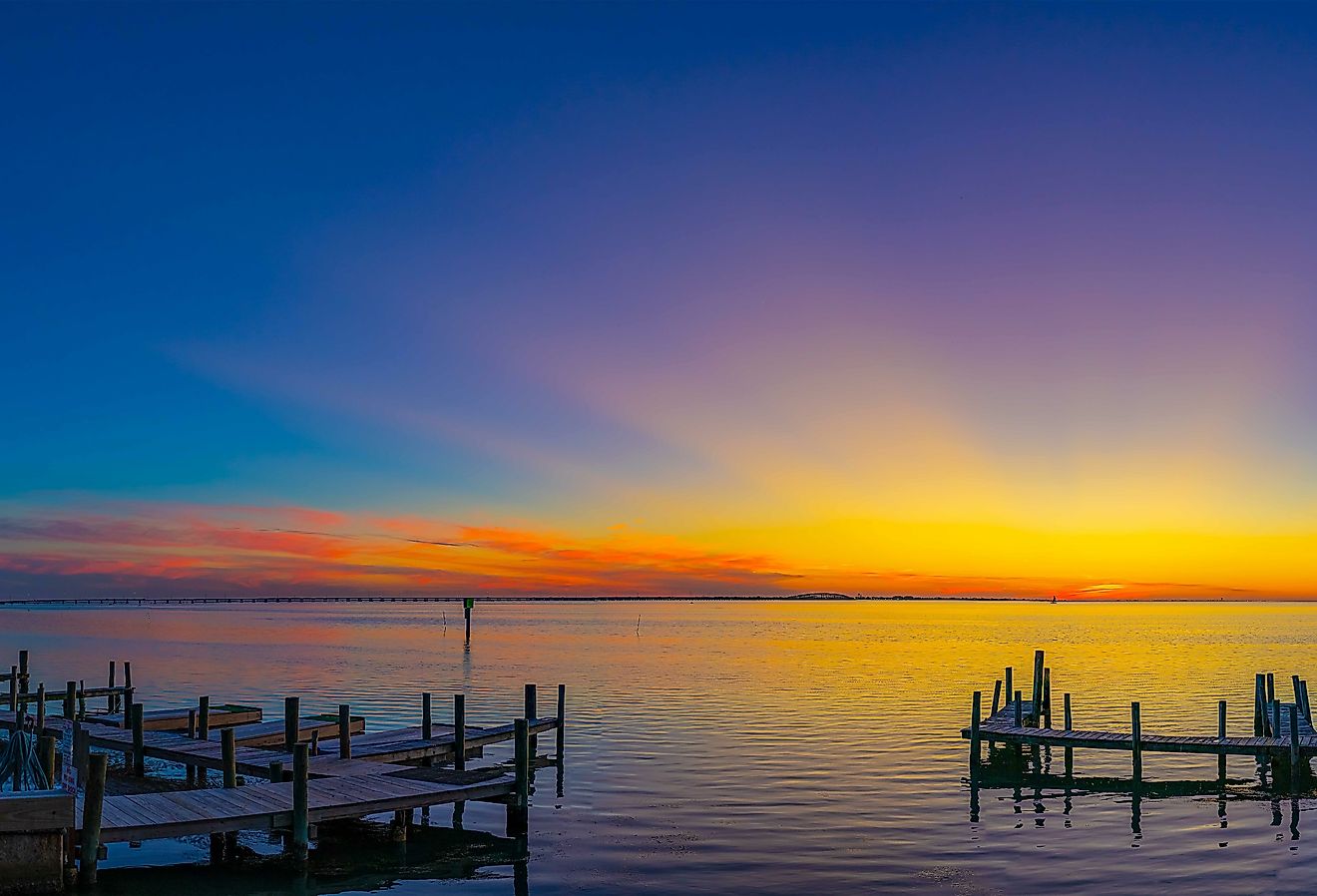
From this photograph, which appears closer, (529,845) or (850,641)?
(529,845)

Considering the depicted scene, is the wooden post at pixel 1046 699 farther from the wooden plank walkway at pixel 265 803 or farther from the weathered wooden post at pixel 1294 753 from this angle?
the wooden plank walkway at pixel 265 803

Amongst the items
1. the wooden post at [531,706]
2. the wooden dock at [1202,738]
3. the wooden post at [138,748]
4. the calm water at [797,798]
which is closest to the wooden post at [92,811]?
the calm water at [797,798]

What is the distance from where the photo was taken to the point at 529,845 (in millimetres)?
23125

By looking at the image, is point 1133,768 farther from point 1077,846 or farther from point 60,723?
point 60,723

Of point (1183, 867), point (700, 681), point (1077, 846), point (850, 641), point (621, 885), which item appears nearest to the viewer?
point (621, 885)

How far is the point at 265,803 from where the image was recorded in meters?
20.0

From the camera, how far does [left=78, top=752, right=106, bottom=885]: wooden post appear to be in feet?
58.5

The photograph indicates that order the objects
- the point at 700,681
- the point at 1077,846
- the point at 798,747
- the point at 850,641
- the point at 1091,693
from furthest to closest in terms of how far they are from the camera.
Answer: the point at 850,641 → the point at 700,681 → the point at 1091,693 → the point at 798,747 → the point at 1077,846

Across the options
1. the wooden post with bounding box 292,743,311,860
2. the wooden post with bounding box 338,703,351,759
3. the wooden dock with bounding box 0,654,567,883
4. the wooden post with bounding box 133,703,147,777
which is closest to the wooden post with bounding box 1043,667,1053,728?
the wooden dock with bounding box 0,654,567,883

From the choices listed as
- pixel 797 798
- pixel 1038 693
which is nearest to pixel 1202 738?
pixel 1038 693

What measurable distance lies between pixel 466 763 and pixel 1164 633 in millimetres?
115856

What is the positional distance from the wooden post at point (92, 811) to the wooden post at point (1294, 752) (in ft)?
89.3

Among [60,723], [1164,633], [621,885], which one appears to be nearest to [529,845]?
[621,885]

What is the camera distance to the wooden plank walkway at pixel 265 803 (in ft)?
60.4
